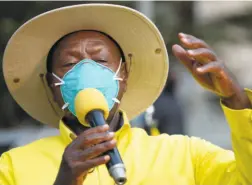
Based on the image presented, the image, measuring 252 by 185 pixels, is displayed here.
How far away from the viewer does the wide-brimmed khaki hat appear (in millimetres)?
4422

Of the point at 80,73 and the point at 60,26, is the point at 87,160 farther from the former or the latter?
the point at 60,26

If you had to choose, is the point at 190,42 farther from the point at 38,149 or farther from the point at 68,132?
the point at 38,149

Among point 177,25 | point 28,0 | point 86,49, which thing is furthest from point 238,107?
point 177,25

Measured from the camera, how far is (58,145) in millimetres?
4348

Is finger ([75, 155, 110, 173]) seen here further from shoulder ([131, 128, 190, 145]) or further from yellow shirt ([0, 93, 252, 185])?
shoulder ([131, 128, 190, 145])

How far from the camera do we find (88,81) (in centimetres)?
406

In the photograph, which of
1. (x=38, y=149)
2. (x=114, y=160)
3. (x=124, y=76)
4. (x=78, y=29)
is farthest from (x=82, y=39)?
(x=114, y=160)

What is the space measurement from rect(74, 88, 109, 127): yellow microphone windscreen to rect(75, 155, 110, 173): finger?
0.63 feet

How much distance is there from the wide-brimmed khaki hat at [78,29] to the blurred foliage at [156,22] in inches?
195

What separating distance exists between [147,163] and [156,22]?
8.34 meters

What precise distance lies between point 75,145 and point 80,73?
671 mm

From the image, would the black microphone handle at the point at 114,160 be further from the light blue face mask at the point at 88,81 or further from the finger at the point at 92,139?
the light blue face mask at the point at 88,81

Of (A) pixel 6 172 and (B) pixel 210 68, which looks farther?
(A) pixel 6 172

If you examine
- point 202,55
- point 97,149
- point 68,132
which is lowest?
point 68,132
